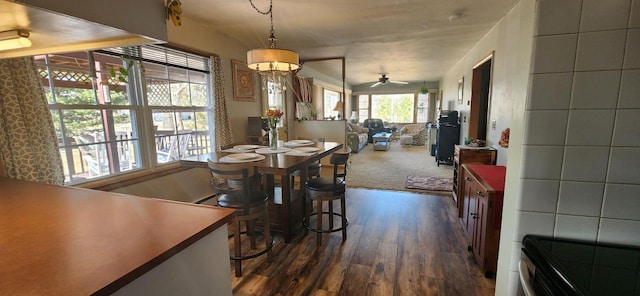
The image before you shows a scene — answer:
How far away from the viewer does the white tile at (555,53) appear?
2.79 feet

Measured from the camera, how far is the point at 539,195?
3.08 feet

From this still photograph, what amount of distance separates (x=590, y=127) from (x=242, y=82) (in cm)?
406

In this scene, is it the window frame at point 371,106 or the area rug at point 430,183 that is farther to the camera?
the window frame at point 371,106

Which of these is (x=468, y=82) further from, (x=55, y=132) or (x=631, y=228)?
(x=55, y=132)

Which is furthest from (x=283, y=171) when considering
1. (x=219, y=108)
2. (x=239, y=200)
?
(x=219, y=108)

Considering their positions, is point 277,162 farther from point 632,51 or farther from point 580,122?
point 632,51

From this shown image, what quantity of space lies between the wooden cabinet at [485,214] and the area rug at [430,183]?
1.69m

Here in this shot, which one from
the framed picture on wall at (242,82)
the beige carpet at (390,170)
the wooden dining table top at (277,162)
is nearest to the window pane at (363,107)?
the beige carpet at (390,170)

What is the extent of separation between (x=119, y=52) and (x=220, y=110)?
1.33 meters

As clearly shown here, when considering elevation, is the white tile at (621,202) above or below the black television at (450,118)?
below

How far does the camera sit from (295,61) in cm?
254

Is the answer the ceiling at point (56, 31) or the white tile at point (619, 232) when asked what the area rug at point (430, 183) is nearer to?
the white tile at point (619, 232)

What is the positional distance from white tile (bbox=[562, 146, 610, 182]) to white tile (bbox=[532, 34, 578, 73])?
27cm

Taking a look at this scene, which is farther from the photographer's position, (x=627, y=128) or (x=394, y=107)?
(x=394, y=107)
